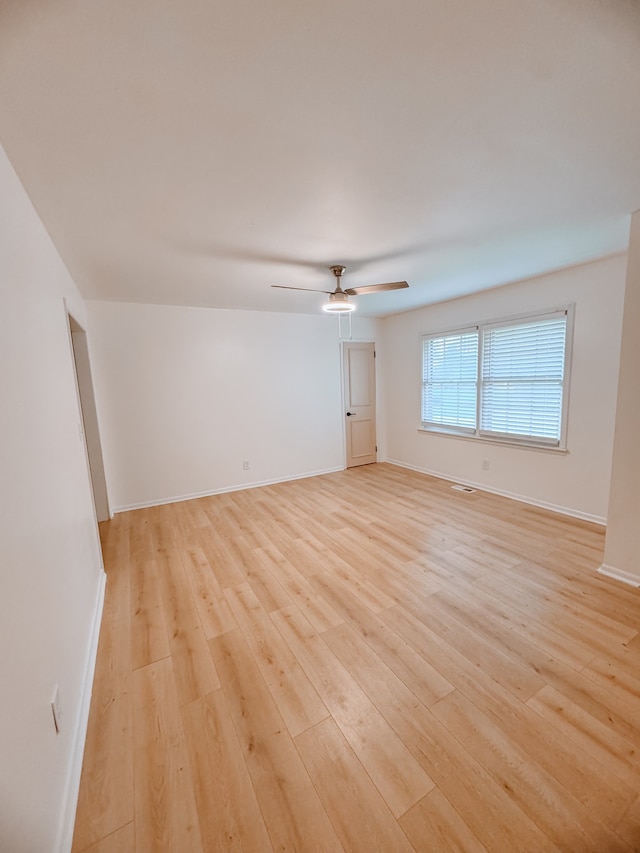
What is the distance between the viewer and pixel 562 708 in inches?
59.2

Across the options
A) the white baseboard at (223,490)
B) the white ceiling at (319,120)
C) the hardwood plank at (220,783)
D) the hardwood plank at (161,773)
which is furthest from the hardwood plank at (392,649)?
the white baseboard at (223,490)

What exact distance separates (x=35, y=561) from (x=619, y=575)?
3442mm

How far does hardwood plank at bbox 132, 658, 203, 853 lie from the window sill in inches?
152

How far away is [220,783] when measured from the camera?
1258 millimetres

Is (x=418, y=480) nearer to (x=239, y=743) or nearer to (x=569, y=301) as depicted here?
(x=569, y=301)

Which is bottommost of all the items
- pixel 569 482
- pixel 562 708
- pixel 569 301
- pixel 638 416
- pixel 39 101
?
pixel 562 708

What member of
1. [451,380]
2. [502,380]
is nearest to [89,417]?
[451,380]

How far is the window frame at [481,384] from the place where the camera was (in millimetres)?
3338

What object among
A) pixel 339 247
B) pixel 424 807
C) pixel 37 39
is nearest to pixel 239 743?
pixel 424 807

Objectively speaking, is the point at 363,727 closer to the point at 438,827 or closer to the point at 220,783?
the point at 438,827

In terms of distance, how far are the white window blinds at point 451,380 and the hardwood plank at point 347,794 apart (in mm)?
3819

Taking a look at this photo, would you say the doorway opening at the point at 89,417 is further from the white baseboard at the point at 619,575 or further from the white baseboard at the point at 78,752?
the white baseboard at the point at 619,575

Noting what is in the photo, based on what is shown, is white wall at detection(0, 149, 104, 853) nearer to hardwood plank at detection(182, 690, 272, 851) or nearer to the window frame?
hardwood plank at detection(182, 690, 272, 851)

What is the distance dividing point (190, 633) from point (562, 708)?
1.95 m
